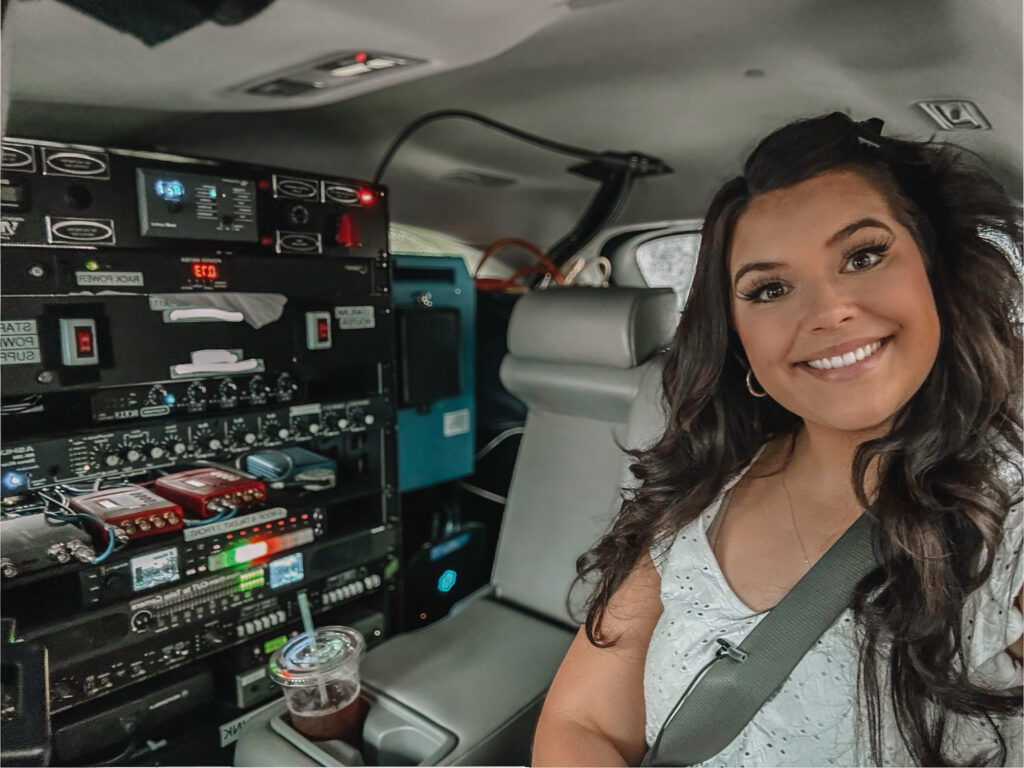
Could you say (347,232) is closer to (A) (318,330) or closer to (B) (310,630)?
(A) (318,330)

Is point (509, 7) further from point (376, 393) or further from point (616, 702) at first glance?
point (616, 702)

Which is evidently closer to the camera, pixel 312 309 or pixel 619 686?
pixel 619 686

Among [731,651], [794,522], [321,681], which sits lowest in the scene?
[321,681]

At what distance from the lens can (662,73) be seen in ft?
3.60

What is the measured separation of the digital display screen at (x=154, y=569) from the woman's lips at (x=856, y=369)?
950 millimetres

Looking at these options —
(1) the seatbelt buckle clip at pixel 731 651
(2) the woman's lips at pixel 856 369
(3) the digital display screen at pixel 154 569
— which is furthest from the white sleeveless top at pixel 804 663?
(3) the digital display screen at pixel 154 569

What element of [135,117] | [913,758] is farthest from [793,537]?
[135,117]

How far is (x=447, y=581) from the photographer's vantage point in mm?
1784

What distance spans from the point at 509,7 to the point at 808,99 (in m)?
0.45

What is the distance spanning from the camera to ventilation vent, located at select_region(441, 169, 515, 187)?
66.7 inches

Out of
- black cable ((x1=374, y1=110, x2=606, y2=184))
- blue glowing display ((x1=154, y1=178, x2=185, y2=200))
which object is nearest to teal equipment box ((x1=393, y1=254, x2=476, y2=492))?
black cable ((x1=374, y1=110, x2=606, y2=184))

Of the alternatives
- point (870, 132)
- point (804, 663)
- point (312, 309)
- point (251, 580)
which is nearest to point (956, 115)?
point (870, 132)

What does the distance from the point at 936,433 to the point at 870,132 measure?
361 mm

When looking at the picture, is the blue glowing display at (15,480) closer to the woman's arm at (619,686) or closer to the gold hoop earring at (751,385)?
the woman's arm at (619,686)
